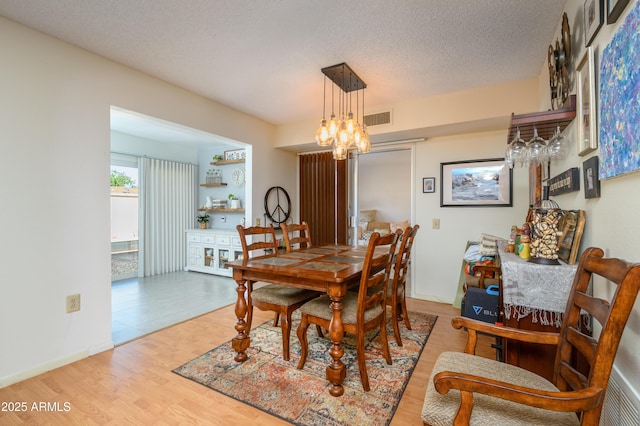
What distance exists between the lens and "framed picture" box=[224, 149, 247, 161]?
526 centimetres

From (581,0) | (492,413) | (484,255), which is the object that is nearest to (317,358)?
(492,413)

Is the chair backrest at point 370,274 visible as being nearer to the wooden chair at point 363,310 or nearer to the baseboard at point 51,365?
the wooden chair at point 363,310

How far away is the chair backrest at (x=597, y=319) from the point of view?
2.60 ft

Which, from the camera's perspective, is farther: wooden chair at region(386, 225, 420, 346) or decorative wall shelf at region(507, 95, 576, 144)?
wooden chair at region(386, 225, 420, 346)

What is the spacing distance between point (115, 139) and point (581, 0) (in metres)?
5.55

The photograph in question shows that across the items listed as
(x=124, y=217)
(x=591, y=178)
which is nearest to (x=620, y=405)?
(x=591, y=178)

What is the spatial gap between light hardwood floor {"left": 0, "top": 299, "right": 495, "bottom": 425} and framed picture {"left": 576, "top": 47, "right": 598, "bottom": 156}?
1.64 metres

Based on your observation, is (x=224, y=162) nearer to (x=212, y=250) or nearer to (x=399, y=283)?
(x=212, y=250)

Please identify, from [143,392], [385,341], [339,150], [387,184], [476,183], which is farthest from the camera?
[387,184]

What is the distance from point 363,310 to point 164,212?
4644 millimetres

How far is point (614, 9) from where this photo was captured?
3.41 feet

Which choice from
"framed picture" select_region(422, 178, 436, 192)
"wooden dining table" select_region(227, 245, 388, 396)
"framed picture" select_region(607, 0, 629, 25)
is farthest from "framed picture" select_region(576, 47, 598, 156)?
"framed picture" select_region(422, 178, 436, 192)

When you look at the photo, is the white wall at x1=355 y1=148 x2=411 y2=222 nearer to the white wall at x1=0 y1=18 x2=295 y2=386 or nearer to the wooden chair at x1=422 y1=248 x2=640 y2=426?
the white wall at x1=0 y1=18 x2=295 y2=386

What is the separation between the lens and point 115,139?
449cm
